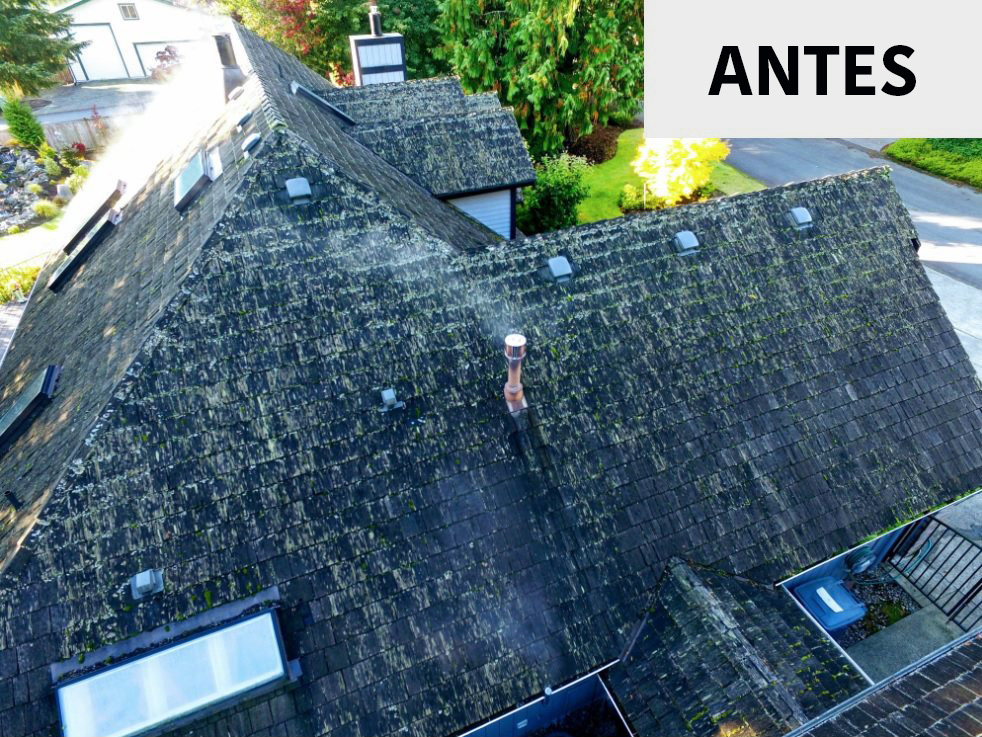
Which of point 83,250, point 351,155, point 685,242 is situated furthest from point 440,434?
point 83,250

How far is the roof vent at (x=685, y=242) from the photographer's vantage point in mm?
10398

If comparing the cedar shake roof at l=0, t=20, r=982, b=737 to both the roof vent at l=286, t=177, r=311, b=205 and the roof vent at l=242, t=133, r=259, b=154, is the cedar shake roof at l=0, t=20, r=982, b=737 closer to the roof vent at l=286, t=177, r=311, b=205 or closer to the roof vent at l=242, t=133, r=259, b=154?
the roof vent at l=286, t=177, r=311, b=205

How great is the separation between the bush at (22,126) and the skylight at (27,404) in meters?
26.8

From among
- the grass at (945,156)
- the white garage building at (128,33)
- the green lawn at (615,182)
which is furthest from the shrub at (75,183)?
the grass at (945,156)

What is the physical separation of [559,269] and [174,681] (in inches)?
315

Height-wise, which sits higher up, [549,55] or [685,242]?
[549,55]

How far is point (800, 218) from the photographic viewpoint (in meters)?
11.1

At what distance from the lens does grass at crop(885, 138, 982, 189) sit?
2725 cm

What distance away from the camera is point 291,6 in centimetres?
2720

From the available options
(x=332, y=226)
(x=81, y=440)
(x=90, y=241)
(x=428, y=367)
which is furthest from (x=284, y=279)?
(x=90, y=241)

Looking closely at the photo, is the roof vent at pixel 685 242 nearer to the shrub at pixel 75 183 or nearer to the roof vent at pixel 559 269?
the roof vent at pixel 559 269

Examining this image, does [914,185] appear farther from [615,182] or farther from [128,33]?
[128,33]

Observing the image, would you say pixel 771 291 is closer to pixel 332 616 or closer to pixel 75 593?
pixel 332 616

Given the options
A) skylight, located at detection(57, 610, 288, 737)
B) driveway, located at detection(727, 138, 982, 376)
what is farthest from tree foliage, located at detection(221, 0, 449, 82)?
skylight, located at detection(57, 610, 288, 737)
